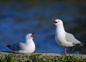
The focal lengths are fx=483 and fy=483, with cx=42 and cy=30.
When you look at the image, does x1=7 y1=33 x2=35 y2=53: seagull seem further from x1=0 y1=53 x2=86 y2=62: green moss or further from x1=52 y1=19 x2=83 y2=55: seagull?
x1=52 y1=19 x2=83 y2=55: seagull

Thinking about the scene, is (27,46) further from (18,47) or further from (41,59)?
(41,59)

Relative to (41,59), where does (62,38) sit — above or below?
above

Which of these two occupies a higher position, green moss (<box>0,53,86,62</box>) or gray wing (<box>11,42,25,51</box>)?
gray wing (<box>11,42,25,51</box>)

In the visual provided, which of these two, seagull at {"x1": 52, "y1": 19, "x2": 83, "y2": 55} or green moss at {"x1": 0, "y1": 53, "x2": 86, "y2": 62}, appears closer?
green moss at {"x1": 0, "y1": 53, "x2": 86, "y2": 62}

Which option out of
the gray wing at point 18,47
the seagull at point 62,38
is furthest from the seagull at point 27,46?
the seagull at point 62,38

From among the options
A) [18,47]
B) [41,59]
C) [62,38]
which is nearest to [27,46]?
[18,47]

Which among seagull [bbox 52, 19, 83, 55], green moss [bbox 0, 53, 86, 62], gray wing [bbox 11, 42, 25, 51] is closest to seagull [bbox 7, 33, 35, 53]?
gray wing [bbox 11, 42, 25, 51]

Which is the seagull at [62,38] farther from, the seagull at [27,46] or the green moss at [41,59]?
the seagull at [27,46]

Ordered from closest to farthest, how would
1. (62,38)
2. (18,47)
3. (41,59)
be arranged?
(41,59)
(62,38)
(18,47)

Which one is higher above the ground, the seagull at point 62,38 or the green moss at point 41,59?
the seagull at point 62,38

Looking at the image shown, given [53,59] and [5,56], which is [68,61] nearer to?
[53,59]

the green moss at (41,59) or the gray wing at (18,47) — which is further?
the gray wing at (18,47)

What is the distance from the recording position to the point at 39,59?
22.2ft

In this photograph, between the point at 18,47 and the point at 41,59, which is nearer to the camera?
the point at 41,59
